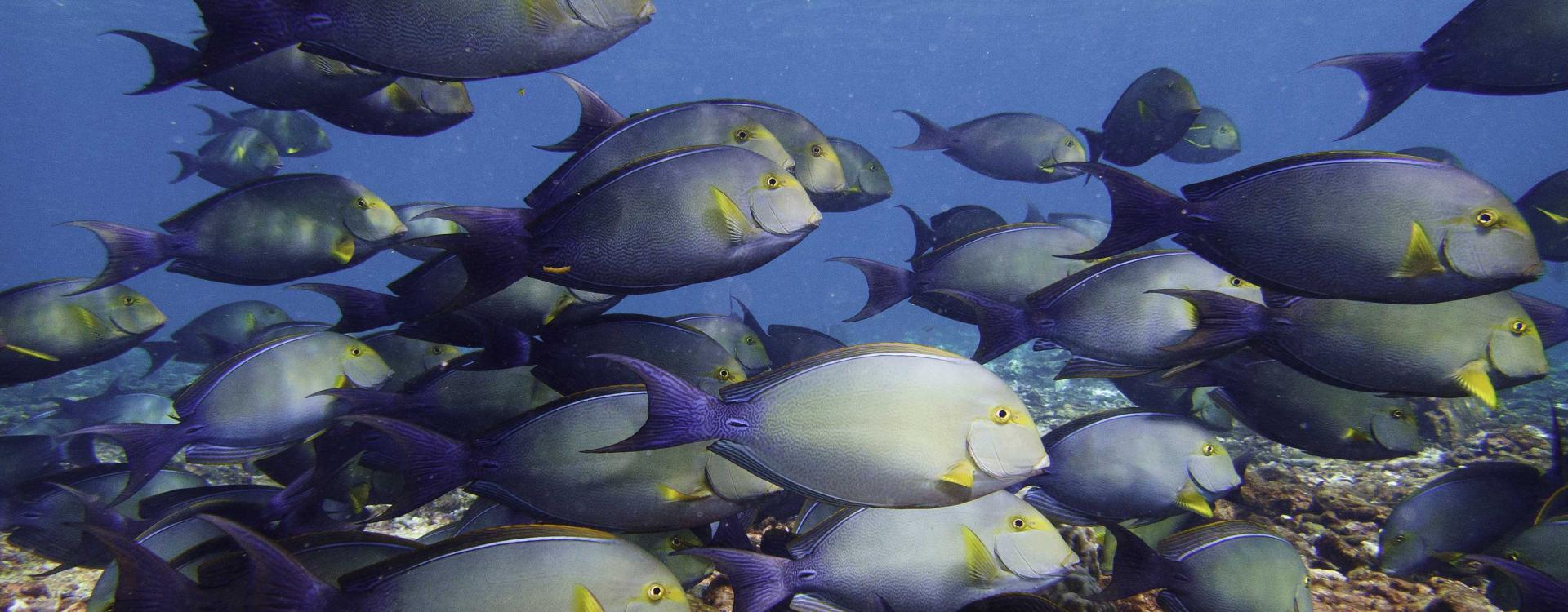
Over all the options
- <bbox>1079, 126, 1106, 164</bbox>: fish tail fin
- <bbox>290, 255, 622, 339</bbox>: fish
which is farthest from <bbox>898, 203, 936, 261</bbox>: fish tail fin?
<bbox>290, 255, 622, 339</bbox>: fish

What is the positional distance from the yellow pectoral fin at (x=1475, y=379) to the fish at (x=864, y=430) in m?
1.58

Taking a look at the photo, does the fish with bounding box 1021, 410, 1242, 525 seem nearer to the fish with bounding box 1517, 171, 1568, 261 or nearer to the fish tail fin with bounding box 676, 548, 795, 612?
the fish tail fin with bounding box 676, 548, 795, 612

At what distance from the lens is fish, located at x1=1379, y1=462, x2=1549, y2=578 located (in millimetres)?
2869

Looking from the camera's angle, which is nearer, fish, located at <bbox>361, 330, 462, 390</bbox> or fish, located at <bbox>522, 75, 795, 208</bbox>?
fish, located at <bbox>522, 75, 795, 208</bbox>

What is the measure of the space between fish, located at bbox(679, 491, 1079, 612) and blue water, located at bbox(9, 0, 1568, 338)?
2288cm

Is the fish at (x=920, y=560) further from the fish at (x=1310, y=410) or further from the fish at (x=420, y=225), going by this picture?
the fish at (x=420, y=225)

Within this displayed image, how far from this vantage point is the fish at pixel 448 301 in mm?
2719

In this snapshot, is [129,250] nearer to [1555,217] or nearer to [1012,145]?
[1012,145]

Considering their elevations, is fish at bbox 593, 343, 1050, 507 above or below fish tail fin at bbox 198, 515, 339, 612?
→ above

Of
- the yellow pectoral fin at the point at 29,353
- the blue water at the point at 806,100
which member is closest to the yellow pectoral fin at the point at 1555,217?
the yellow pectoral fin at the point at 29,353

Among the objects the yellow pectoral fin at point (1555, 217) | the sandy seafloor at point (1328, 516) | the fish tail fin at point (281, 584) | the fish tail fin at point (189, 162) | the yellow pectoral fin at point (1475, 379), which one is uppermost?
the yellow pectoral fin at point (1555, 217)

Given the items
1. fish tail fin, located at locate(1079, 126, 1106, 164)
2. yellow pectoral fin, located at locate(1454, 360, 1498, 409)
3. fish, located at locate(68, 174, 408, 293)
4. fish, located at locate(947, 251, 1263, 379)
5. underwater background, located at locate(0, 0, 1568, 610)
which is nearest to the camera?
yellow pectoral fin, located at locate(1454, 360, 1498, 409)

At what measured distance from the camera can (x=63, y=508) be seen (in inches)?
127

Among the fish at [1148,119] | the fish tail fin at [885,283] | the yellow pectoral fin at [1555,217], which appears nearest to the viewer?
the yellow pectoral fin at [1555,217]
